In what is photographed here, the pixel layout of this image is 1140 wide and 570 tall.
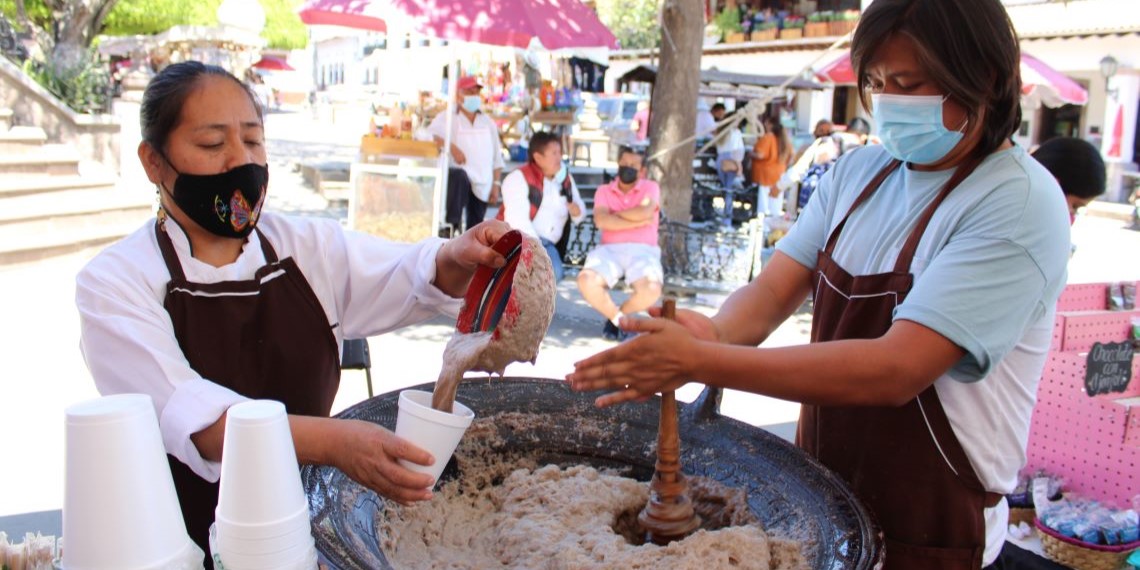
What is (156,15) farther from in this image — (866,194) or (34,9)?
(866,194)

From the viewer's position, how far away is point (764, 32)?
2553cm

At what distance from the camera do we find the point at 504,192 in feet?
22.5

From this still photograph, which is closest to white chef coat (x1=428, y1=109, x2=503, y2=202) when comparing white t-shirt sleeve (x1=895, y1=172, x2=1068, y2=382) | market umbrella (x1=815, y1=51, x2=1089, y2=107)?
market umbrella (x1=815, y1=51, x2=1089, y2=107)

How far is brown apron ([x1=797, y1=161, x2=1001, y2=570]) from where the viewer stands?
1.62 metres

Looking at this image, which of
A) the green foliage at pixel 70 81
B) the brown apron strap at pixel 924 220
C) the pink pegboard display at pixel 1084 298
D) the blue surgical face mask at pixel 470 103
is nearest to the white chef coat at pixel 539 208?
the blue surgical face mask at pixel 470 103

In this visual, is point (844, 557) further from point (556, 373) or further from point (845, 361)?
point (556, 373)

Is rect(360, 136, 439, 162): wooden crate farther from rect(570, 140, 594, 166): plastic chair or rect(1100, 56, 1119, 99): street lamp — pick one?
rect(1100, 56, 1119, 99): street lamp

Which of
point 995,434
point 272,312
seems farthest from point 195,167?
point 995,434

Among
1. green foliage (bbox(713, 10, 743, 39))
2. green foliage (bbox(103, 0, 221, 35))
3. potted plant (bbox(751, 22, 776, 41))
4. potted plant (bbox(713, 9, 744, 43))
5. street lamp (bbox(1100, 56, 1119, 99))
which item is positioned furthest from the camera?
green foliage (bbox(713, 10, 743, 39))

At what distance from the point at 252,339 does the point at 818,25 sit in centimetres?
2402

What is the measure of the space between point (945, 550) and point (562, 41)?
6929 mm

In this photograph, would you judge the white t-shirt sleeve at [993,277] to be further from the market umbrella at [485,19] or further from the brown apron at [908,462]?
the market umbrella at [485,19]

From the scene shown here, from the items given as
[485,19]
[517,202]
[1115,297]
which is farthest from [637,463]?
[485,19]

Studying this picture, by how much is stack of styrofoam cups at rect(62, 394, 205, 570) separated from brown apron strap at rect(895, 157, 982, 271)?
1.24 meters
